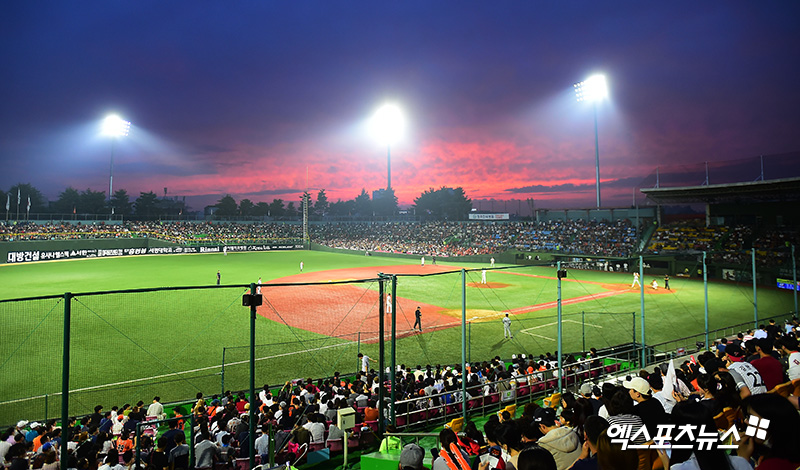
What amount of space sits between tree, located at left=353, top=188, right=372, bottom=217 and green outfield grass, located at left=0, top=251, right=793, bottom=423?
98869 mm

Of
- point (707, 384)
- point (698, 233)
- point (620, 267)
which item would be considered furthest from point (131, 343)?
point (698, 233)

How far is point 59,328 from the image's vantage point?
1991 cm

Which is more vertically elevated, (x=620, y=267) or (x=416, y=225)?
(x=416, y=225)

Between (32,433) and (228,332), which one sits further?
(228,332)

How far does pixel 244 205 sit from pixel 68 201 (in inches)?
1699

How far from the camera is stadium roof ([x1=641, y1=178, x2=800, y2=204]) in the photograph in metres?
34.3

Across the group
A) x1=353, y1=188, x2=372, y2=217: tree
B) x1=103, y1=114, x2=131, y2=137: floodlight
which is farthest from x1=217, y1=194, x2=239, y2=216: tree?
x1=103, y1=114, x2=131, y2=137: floodlight

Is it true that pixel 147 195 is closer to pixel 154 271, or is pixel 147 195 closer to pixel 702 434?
pixel 154 271

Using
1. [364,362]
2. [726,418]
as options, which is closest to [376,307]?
[364,362]

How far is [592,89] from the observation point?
5047cm

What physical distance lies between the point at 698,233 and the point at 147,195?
110 m

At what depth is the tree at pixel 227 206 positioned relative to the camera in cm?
11812
